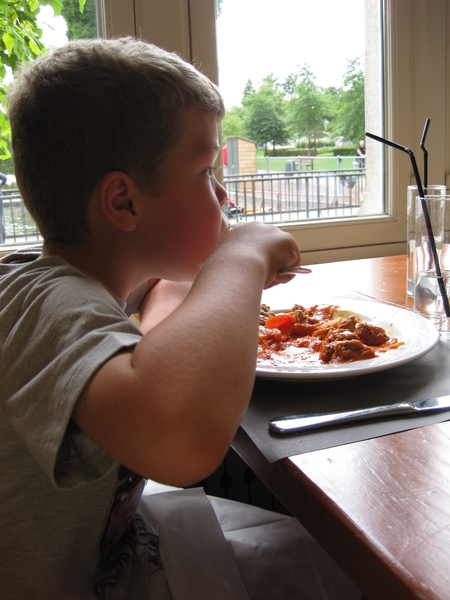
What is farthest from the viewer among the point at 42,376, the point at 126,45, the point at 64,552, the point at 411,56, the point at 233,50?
the point at 411,56

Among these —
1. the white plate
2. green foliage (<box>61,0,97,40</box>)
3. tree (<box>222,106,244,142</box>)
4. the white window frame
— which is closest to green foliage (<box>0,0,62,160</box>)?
green foliage (<box>61,0,97,40</box>)

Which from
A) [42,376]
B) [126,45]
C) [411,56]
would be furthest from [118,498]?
[411,56]

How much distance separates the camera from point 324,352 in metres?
0.81

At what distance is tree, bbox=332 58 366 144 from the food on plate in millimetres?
1620

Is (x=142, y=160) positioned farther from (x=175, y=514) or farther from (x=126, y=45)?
(x=175, y=514)

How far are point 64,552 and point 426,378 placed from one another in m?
0.51

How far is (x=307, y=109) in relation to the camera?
7.66ft

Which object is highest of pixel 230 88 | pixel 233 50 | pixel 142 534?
pixel 233 50

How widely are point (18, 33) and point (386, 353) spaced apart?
5.51 ft

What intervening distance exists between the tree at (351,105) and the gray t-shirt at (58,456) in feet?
6.42

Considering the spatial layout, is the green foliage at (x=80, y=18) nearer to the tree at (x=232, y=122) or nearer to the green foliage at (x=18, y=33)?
the green foliage at (x=18, y=33)

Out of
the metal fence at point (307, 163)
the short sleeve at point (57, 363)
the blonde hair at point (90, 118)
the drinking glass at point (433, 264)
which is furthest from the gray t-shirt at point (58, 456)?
the metal fence at point (307, 163)

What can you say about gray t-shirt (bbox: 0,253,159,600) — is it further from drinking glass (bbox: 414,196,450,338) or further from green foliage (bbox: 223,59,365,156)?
green foliage (bbox: 223,59,365,156)

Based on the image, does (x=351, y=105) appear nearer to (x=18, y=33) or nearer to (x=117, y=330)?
(x=18, y=33)
